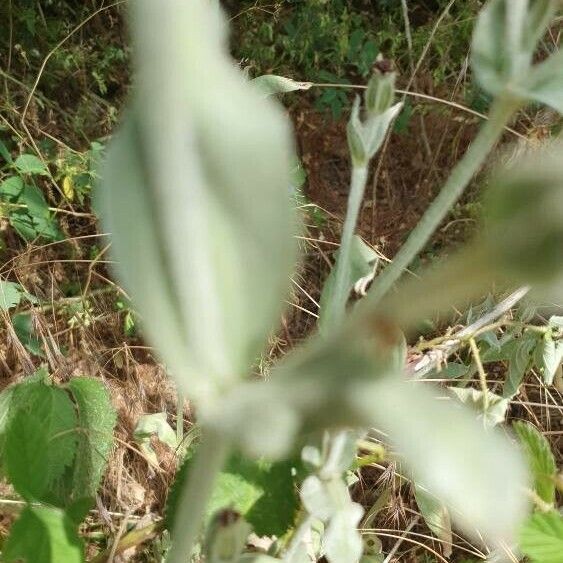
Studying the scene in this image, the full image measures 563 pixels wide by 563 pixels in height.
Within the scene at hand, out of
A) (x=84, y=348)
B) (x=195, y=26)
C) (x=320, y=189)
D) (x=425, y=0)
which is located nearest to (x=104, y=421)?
(x=84, y=348)

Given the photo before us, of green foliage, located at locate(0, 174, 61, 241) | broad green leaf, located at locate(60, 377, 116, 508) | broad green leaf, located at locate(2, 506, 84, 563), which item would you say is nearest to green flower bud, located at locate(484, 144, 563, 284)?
broad green leaf, located at locate(2, 506, 84, 563)

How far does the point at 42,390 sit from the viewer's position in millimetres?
743

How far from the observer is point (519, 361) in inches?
34.3

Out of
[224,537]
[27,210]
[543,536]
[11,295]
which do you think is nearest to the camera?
[224,537]

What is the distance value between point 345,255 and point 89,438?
423 mm

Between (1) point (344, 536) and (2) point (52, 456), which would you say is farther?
(2) point (52, 456)

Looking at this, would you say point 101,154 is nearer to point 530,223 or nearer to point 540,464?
point 540,464

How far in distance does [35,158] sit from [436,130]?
0.80 meters

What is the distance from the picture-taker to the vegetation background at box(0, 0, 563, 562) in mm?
1046

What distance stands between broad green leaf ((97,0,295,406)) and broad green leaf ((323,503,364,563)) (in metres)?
0.25

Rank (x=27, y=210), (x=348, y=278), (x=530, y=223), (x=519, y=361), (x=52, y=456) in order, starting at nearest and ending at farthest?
(x=530, y=223) < (x=348, y=278) < (x=52, y=456) < (x=519, y=361) < (x=27, y=210)

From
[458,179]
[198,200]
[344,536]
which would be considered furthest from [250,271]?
[344,536]

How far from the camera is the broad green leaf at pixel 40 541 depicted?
1.74ft

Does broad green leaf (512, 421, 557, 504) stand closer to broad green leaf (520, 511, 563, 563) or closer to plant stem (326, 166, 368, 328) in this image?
broad green leaf (520, 511, 563, 563)
